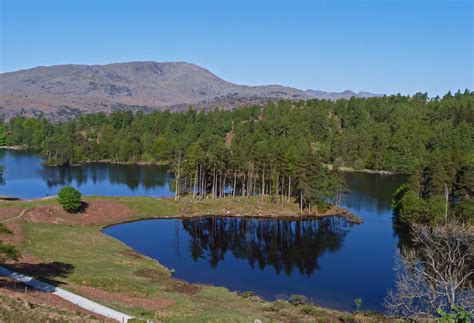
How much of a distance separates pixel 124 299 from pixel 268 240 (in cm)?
4509

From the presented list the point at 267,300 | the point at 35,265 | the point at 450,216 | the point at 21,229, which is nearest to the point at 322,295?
the point at 267,300

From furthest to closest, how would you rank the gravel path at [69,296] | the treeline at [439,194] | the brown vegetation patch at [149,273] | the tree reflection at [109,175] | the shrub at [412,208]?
the tree reflection at [109,175] → the shrub at [412,208] → the treeline at [439,194] → the brown vegetation patch at [149,273] → the gravel path at [69,296]

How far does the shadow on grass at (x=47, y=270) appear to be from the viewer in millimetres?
51594

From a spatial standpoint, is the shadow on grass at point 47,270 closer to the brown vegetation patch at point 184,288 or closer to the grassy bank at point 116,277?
the grassy bank at point 116,277

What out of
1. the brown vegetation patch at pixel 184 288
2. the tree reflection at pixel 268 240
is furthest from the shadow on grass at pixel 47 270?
the tree reflection at pixel 268 240

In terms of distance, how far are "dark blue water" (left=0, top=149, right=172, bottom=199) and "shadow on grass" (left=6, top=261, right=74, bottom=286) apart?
70669 millimetres

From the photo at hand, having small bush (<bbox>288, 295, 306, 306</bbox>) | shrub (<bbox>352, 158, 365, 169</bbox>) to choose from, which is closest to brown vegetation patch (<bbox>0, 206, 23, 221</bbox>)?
small bush (<bbox>288, 295, 306, 306</bbox>)

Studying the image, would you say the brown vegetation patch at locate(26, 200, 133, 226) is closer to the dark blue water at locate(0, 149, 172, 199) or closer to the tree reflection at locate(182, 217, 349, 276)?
the tree reflection at locate(182, 217, 349, 276)

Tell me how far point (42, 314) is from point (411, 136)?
614 feet

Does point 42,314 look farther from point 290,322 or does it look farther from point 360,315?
point 360,315

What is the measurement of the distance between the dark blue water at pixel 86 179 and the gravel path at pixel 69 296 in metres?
79.3

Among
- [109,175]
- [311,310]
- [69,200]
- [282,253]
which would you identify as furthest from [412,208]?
[109,175]

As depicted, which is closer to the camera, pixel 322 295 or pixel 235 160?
pixel 322 295

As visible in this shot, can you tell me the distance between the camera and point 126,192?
448 ft
